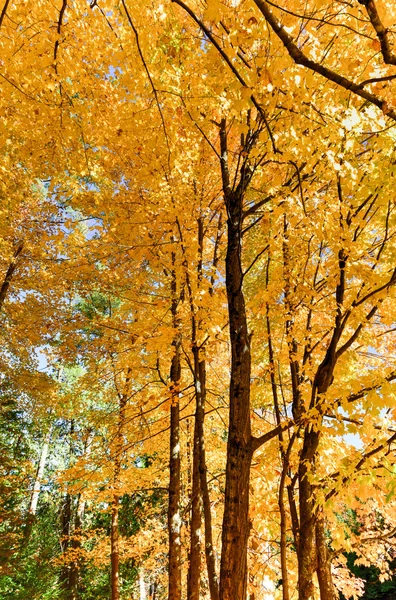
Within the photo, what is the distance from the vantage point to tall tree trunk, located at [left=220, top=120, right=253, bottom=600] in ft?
8.14

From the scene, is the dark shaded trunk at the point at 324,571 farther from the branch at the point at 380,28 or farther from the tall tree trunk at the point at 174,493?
the branch at the point at 380,28

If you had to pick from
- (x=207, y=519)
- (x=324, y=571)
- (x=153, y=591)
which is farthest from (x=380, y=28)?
(x=153, y=591)

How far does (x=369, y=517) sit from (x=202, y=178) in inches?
358

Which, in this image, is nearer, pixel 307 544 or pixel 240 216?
pixel 240 216

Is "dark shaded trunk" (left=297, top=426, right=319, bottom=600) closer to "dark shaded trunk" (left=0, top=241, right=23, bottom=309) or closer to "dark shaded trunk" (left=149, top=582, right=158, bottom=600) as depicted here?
"dark shaded trunk" (left=0, top=241, right=23, bottom=309)

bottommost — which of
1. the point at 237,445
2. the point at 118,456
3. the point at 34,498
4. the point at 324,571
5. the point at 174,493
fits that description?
the point at 324,571

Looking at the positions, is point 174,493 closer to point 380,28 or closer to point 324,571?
point 324,571

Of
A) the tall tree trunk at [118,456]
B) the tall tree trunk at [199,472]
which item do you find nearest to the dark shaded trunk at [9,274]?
the tall tree trunk at [118,456]

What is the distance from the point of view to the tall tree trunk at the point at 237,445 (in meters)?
2.48

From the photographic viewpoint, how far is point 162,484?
12289 millimetres

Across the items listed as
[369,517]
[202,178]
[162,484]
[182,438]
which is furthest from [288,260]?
[162,484]

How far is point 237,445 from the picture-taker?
9.05 feet

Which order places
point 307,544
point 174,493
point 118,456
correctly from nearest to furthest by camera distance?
point 307,544 < point 174,493 < point 118,456

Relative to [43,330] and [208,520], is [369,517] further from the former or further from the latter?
[43,330]
